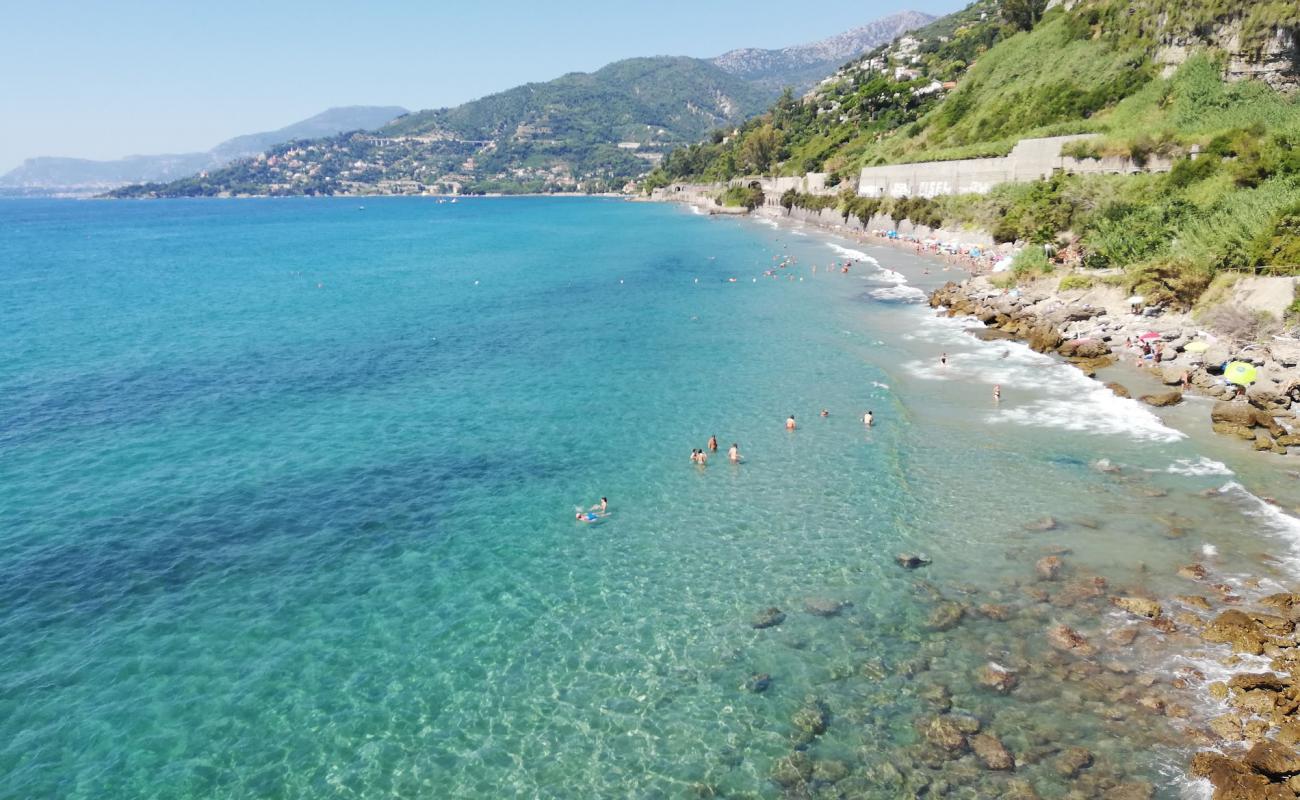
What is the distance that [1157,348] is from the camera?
42.3m

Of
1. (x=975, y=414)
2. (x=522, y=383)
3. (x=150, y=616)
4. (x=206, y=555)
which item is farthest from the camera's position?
(x=522, y=383)

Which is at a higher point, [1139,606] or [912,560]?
[1139,606]

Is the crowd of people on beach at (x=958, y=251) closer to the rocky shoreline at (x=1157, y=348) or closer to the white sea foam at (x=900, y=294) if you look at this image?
the white sea foam at (x=900, y=294)

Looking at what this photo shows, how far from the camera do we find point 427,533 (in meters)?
26.6

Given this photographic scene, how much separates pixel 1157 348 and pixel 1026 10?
129521 mm

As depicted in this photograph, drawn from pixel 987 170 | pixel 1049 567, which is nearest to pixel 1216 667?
pixel 1049 567

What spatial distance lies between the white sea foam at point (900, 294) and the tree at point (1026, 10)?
335 ft

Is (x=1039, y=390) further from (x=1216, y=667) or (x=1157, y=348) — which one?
(x=1216, y=667)

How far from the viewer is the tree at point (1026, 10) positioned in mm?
139125

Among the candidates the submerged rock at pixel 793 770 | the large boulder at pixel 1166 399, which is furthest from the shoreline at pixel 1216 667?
the large boulder at pixel 1166 399

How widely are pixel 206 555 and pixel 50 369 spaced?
120 ft

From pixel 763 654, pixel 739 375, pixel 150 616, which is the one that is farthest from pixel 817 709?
pixel 739 375

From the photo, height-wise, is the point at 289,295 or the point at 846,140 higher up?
the point at 846,140

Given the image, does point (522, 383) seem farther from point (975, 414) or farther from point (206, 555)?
point (975, 414)
